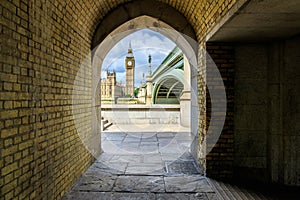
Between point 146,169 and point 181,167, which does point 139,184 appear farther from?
point 181,167

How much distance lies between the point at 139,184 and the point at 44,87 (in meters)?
2.20

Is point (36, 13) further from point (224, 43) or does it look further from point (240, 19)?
point (224, 43)

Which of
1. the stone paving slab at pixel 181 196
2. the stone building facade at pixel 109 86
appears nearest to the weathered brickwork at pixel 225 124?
the stone paving slab at pixel 181 196

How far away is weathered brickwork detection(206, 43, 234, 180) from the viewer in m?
3.96

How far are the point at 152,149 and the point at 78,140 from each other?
107 inches

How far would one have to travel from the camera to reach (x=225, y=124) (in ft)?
13.1

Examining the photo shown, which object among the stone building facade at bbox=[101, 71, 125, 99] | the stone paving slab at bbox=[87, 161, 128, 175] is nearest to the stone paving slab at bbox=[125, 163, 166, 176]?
A: the stone paving slab at bbox=[87, 161, 128, 175]

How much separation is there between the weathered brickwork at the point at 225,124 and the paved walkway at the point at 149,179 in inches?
11.1

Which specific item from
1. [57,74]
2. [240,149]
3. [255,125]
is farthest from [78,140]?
[255,125]

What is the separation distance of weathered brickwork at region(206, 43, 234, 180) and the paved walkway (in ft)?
0.93

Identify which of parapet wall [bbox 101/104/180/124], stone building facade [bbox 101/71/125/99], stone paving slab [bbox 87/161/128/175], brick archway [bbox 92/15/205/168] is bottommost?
stone paving slab [bbox 87/161/128/175]

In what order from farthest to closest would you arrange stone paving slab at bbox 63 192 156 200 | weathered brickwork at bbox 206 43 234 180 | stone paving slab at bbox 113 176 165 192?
1. weathered brickwork at bbox 206 43 234 180
2. stone paving slab at bbox 113 176 165 192
3. stone paving slab at bbox 63 192 156 200

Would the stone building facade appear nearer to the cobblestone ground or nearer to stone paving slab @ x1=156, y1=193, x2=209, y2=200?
the cobblestone ground

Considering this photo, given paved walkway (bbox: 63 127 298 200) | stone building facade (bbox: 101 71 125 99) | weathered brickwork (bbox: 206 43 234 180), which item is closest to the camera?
paved walkway (bbox: 63 127 298 200)
